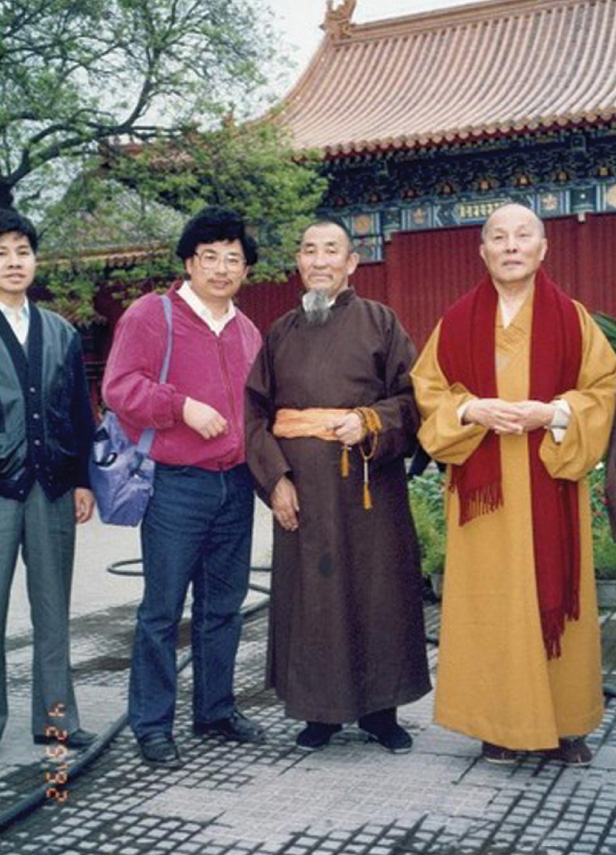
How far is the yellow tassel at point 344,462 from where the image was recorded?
3662mm

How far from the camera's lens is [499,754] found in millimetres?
3562

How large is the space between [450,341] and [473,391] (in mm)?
184

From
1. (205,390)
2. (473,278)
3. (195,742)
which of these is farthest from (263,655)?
(473,278)

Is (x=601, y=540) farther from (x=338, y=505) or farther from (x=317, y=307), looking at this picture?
(x=317, y=307)

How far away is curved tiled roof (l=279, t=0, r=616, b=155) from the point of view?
13328mm

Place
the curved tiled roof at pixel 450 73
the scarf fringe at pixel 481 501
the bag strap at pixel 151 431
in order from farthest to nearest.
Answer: the curved tiled roof at pixel 450 73 < the bag strap at pixel 151 431 < the scarf fringe at pixel 481 501

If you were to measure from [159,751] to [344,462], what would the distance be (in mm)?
1107

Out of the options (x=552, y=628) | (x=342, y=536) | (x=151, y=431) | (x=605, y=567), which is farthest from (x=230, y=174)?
(x=552, y=628)

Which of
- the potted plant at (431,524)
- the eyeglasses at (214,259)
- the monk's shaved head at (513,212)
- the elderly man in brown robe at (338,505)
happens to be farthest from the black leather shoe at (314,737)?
the potted plant at (431,524)

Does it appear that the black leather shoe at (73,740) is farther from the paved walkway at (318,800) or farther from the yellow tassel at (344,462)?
the yellow tassel at (344,462)

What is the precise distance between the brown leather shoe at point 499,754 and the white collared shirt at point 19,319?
6.58 feet

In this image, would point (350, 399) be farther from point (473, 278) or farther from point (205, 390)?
point (473, 278)

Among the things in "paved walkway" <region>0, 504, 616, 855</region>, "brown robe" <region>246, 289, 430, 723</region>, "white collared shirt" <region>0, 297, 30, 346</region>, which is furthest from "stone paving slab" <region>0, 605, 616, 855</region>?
"white collared shirt" <region>0, 297, 30, 346</region>

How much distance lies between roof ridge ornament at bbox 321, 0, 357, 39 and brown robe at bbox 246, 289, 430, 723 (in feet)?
46.6
